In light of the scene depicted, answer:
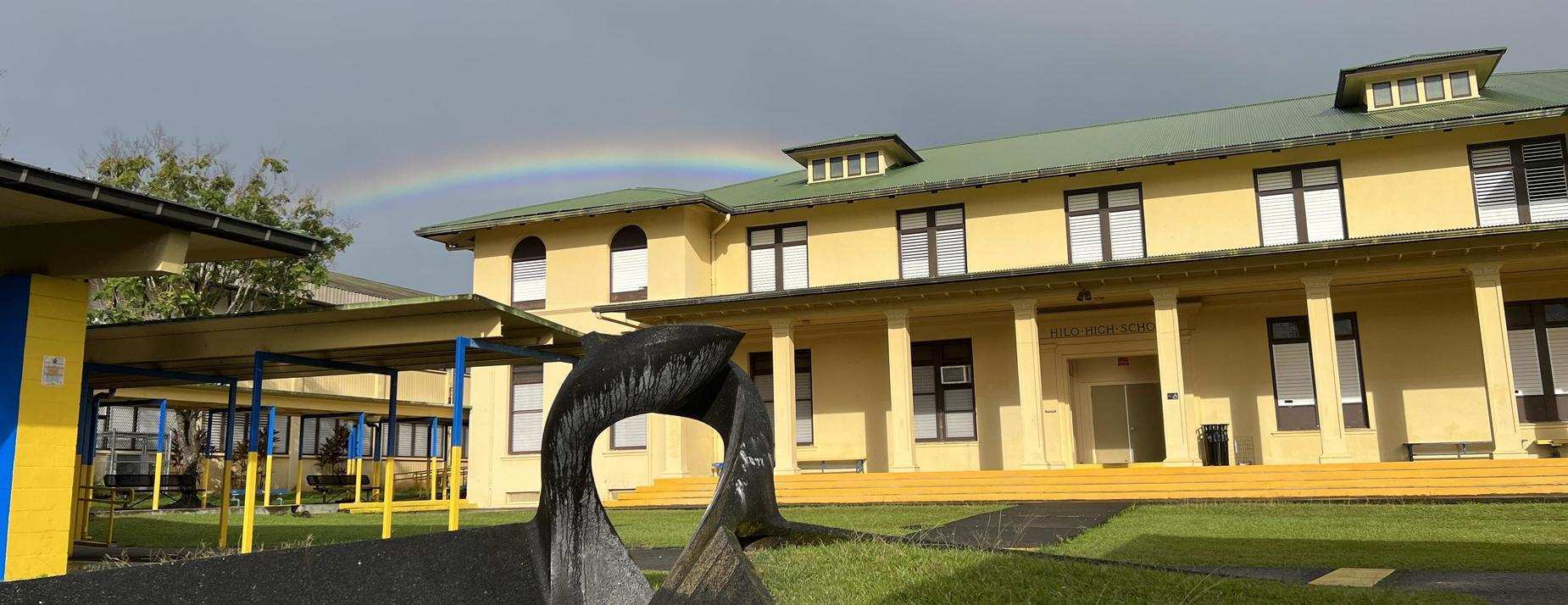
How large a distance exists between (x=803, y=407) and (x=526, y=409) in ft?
23.2

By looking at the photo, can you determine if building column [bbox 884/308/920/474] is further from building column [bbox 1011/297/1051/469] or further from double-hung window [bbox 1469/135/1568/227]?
double-hung window [bbox 1469/135/1568/227]

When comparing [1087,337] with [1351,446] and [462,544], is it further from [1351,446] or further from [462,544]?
[462,544]

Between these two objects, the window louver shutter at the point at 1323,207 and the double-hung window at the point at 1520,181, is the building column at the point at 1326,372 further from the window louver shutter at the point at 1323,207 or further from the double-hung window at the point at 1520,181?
the double-hung window at the point at 1520,181

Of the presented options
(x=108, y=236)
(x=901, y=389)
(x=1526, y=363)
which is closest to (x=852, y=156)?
(x=901, y=389)

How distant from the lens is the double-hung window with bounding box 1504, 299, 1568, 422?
20.0m

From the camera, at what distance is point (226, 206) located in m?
29.0

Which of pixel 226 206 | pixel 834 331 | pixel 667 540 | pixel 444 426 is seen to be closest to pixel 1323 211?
pixel 834 331

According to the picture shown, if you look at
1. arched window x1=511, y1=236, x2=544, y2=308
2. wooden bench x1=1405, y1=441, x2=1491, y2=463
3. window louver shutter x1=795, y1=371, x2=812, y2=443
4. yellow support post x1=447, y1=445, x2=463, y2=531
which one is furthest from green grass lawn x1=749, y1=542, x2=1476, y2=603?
arched window x1=511, y1=236, x2=544, y2=308

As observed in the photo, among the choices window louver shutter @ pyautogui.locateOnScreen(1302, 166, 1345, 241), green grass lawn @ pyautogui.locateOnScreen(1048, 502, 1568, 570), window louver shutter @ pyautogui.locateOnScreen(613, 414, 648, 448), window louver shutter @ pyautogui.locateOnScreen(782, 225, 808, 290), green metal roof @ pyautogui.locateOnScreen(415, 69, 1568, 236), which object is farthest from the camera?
window louver shutter @ pyautogui.locateOnScreen(782, 225, 808, 290)

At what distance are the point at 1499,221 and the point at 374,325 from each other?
66.0 feet

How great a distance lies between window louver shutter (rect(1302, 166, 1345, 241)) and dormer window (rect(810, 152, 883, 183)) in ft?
31.8

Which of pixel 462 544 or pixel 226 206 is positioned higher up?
pixel 226 206

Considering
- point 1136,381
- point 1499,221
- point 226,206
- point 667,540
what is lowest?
point 667,540

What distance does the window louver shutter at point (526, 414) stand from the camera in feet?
88.2
